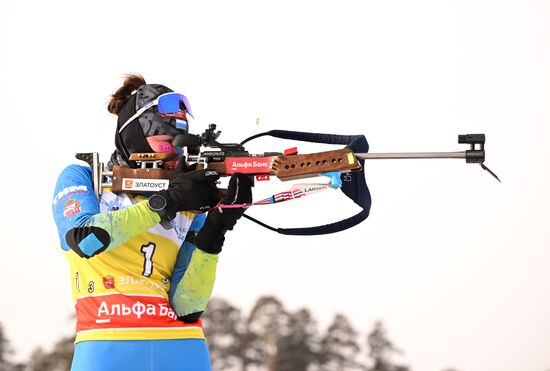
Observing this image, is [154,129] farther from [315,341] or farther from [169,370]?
[315,341]

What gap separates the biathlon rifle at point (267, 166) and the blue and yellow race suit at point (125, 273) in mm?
76

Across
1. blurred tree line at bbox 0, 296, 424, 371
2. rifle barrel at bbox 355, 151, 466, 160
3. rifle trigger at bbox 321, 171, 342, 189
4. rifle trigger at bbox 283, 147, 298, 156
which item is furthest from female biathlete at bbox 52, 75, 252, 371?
blurred tree line at bbox 0, 296, 424, 371

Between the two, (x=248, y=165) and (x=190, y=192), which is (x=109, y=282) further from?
(x=248, y=165)

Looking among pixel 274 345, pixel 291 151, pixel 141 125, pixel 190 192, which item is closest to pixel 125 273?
pixel 190 192

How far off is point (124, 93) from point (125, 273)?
0.71 metres

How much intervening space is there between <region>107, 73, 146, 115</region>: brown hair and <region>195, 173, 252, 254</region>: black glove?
1.86 feet

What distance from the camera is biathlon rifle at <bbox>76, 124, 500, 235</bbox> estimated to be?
288 centimetres

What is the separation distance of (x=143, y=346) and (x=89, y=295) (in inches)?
10.0

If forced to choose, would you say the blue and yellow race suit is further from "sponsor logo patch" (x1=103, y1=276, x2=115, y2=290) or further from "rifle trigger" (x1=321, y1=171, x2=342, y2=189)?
"rifle trigger" (x1=321, y1=171, x2=342, y2=189)

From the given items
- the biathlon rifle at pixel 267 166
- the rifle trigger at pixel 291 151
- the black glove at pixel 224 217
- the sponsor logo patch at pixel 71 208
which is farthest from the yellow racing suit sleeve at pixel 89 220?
the rifle trigger at pixel 291 151

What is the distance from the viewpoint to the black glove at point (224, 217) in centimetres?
295

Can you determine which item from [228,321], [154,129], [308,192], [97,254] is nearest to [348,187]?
[308,192]

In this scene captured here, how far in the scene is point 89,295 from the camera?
9.69ft

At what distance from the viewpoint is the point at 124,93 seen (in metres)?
3.25
